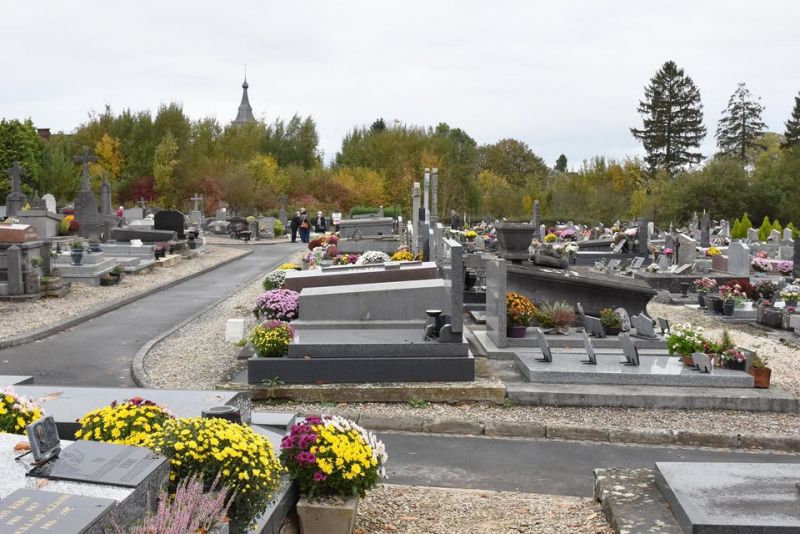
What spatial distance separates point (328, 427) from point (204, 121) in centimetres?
7514

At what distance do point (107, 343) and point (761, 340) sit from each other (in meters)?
12.3

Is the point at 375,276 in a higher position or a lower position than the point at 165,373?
higher

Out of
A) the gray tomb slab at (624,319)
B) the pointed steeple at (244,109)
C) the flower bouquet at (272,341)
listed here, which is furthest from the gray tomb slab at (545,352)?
the pointed steeple at (244,109)

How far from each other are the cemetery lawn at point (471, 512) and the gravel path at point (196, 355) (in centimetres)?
473

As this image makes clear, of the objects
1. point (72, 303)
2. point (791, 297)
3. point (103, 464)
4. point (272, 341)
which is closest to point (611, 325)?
point (272, 341)

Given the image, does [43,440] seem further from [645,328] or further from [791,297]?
[791,297]

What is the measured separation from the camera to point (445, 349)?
10.3 metres

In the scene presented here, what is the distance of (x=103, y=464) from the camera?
445 centimetres

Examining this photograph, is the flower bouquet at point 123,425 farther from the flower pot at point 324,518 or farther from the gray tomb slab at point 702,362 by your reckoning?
the gray tomb slab at point 702,362

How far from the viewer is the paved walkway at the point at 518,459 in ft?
24.1

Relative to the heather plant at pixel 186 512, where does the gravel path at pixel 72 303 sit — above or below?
below

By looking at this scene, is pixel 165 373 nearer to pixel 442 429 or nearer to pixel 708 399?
pixel 442 429

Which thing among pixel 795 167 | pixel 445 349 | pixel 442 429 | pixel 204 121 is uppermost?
pixel 204 121

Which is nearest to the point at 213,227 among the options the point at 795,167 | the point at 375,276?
the point at 375,276
